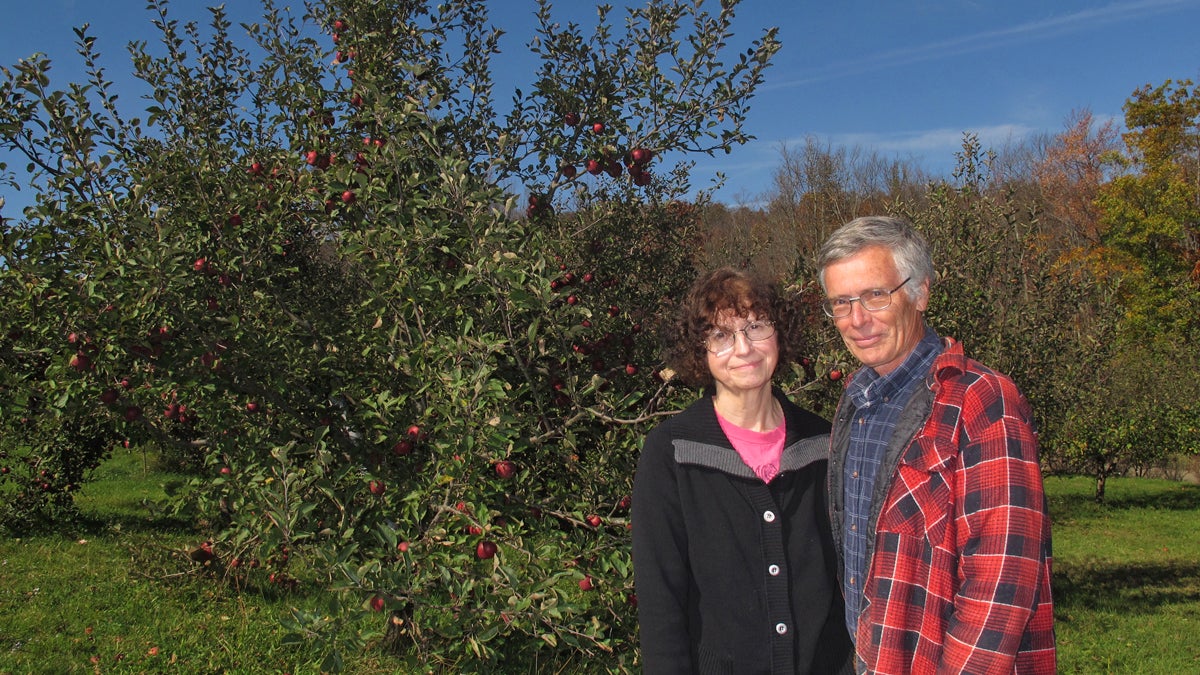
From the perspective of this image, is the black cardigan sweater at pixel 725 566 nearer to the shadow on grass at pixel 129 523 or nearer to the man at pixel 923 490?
the man at pixel 923 490

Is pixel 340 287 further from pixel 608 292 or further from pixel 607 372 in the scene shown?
pixel 607 372

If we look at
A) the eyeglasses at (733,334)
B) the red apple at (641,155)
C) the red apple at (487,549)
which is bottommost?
the red apple at (487,549)

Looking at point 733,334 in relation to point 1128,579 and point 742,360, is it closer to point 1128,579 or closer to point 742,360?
point 742,360

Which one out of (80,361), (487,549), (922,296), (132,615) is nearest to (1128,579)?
(487,549)

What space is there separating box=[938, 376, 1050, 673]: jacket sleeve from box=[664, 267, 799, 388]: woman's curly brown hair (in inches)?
29.0

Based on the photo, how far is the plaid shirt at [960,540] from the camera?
5.51 ft

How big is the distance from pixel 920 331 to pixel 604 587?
1.75m

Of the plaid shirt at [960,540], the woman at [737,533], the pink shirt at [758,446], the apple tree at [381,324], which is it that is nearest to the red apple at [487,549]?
the apple tree at [381,324]

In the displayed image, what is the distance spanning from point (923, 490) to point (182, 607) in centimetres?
644

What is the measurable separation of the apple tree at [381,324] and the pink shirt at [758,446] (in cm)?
72

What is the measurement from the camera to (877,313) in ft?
6.83

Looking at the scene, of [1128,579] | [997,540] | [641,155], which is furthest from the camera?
[1128,579]

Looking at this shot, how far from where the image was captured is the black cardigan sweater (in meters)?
2.03

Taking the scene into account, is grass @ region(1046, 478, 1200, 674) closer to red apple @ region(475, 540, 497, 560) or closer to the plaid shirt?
red apple @ region(475, 540, 497, 560)
